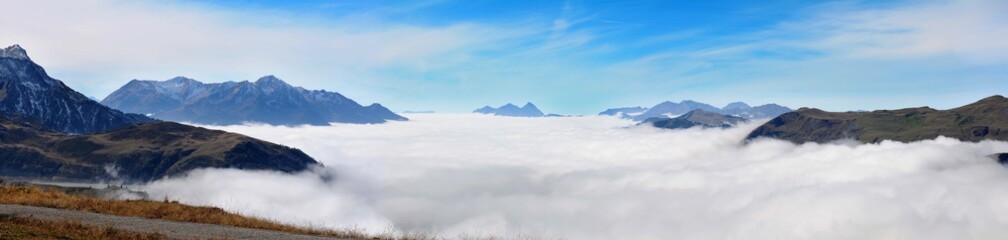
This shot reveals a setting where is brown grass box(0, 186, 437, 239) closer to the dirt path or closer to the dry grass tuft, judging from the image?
the dry grass tuft

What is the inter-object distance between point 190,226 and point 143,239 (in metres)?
5.49

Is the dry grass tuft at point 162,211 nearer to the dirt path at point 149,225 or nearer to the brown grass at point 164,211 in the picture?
the brown grass at point 164,211

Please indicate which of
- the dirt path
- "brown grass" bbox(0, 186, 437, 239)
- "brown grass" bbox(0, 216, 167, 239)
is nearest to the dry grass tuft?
"brown grass" bbox(0, 186, 437, 239)

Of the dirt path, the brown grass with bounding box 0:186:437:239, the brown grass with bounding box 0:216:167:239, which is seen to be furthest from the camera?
the brown grass with bounding box 0:186:437:239

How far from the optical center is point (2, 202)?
29.9 metres

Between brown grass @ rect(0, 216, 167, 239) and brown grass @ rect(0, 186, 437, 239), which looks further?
brown grass @ rect(0, 186, 437, 239)

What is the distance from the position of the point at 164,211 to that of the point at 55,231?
29.4ft

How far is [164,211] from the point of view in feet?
98.3

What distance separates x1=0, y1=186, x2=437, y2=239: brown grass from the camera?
2870 cm

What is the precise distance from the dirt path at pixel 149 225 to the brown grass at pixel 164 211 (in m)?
1.28

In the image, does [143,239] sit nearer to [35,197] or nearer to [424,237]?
[424,237]

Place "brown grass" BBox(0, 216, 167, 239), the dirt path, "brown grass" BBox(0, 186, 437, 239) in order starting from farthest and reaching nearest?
1. "brown grass" BBox(0, 186, 437, 239)
2. the dirt path
3. "brown grass" BBox(0, 216, 167, 239)

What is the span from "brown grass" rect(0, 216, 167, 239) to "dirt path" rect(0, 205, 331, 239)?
44.4 inches

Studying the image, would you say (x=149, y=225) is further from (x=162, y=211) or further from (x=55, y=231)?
(x=162, y=211)
